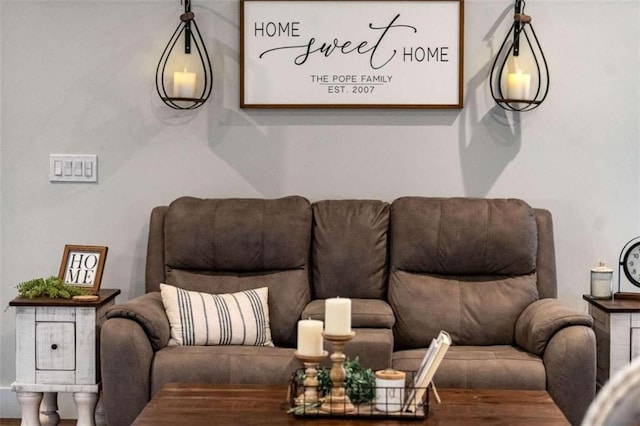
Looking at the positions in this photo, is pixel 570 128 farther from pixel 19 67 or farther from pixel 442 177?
pixel 19 67

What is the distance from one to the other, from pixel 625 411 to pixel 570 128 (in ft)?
11.0

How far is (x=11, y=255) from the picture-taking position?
3.93 metres

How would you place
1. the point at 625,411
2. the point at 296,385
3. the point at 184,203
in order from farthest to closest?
1. the point at 184,203
2. the point at 296,385
3. the point at 625,411

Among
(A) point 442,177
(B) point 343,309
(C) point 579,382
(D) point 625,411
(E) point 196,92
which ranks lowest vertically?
(C) point 579,382

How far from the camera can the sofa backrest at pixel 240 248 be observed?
11.7 ft

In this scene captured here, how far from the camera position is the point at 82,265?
144 inches

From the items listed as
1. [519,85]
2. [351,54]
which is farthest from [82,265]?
[519,85]

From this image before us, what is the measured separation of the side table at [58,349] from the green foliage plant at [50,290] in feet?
0.14

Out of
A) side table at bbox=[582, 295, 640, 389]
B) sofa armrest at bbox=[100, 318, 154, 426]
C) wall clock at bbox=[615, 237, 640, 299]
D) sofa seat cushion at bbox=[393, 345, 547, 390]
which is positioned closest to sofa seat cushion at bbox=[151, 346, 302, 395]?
sofa armrest at bbox=[100, 318, 154, 426]

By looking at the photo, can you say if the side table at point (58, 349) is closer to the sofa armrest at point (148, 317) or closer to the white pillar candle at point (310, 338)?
the sofa armrest at point (148, 317)

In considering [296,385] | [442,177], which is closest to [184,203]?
[442,177]

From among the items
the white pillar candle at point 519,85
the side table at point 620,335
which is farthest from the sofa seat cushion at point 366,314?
the white pillar candle at point 519,85

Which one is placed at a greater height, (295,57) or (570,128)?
(295,57)

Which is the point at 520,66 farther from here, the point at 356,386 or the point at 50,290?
the point at 50,290
